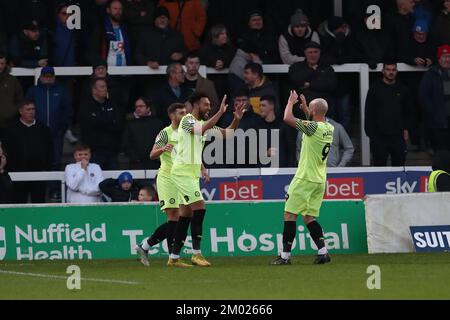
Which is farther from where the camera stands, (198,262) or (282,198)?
(282,198)

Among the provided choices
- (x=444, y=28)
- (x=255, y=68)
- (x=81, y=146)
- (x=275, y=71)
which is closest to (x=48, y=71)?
(x=81, y=146)

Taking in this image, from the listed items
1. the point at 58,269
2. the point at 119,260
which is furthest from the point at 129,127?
the point at 58,269

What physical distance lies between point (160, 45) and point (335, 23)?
2.92 meters

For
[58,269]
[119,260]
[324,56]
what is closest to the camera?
[58,269]

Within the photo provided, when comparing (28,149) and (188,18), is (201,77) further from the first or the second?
(28,149)

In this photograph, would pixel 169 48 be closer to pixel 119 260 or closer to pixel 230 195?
pixel 230 195

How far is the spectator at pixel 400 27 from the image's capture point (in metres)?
23.3

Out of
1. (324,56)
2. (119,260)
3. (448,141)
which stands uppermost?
(324,56)

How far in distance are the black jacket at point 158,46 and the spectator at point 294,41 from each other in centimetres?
165

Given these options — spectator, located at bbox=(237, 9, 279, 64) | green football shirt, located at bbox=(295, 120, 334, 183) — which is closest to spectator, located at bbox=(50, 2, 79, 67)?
spectator, located at bbox=(237, 9, 279, 64)

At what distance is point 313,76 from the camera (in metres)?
22.3

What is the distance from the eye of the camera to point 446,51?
22.9m

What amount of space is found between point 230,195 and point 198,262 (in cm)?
369

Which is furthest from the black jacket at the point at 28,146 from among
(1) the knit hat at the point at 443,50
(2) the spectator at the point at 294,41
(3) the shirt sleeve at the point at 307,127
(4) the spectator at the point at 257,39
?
(1) the knit hat at the point at 443,50
